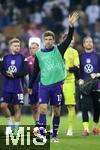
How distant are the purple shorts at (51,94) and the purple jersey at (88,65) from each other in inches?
72.6

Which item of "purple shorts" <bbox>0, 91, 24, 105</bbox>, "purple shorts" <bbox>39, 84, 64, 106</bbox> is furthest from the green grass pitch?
"purple shorts" <bbox>0, 91, 24, 105</bbox>

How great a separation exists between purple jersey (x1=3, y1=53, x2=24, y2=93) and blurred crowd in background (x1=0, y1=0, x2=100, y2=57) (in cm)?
983

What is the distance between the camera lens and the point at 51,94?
56.5ft

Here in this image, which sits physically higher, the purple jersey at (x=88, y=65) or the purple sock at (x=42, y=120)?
the purple jersey at (x=88, y=65)

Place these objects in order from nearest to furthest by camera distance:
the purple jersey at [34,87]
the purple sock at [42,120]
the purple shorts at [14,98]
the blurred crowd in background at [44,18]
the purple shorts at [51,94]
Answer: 1. the purple sock at [42,120]
2. the purple shorts at [51,94]
3. the purple shorts at [14,98]
4. the purple jersey at [34,87]
5. the blurred crowd in background at [44,18]

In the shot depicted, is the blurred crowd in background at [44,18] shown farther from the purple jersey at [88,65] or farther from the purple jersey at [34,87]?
the purple jersey at [88,65]

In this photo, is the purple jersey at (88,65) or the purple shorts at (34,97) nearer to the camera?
the purple jersey at (88,65)

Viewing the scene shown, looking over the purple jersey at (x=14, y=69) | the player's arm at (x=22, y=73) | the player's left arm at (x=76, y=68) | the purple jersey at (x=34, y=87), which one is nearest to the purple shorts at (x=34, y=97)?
the purple jersey at (x=34, y=87)

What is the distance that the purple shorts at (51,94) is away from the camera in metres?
17.1

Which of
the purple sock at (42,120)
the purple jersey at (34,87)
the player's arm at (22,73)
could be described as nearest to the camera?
the purple sock at (42,120)

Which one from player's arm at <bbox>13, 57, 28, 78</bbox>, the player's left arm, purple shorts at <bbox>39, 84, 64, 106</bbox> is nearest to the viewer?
purple shorts at <bbox>39, 84, 64, 106</bbox>

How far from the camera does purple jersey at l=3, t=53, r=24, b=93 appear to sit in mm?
19156

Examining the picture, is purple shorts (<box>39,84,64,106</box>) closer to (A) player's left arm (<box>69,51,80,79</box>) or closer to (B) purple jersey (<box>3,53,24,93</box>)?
(A) player's left arm (<box>69,51,80,79</box>)

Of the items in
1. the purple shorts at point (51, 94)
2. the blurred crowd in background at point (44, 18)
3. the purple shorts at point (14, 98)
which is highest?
the blurred crowd in background at point (44, 18)
